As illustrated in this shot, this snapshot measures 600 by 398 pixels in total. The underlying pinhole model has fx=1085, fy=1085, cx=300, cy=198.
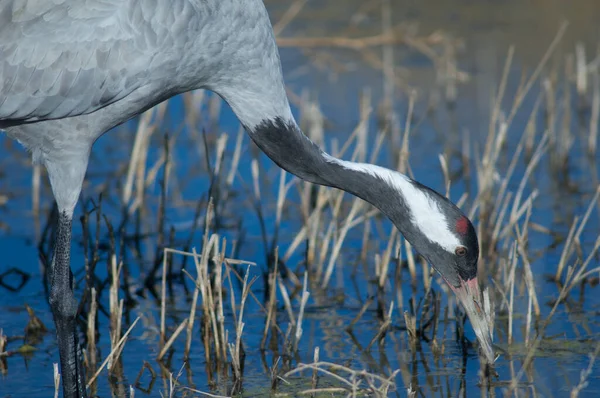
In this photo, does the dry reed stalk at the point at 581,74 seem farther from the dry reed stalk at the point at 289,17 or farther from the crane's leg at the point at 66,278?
the crane's leg at the point at 66,278

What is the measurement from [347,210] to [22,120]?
9.11 ft

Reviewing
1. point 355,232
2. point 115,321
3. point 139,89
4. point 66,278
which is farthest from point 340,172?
point 355,232

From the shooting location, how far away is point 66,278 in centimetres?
497

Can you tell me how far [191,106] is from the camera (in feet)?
30.1

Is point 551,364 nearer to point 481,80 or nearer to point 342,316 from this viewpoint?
point 342,316

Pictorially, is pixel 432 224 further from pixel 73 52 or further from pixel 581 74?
pixel 581 74

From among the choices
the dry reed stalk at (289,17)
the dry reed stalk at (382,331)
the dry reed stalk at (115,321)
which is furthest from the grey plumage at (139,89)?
the dry reed stalk at (289,17)

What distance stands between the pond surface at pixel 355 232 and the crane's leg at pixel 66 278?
132 millimetres

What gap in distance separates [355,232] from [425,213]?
2193 millimetres

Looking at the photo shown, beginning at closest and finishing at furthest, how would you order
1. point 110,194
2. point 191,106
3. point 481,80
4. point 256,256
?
point 256,256
point 110,194
point 191,106
point 481,80

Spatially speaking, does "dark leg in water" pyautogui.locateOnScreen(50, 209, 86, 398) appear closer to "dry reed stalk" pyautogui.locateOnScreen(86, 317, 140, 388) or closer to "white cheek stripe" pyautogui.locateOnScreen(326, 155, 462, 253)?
"dry reed stalk" pyautogui.locateOnScreen(86, 317, 140, 388)

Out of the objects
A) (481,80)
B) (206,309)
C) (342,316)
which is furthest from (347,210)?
(481,80)

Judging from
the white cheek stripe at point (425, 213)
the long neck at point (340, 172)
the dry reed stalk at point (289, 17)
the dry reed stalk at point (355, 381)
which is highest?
the dry reed stalk at point (289, 17)

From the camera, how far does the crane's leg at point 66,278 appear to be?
15.6ft
